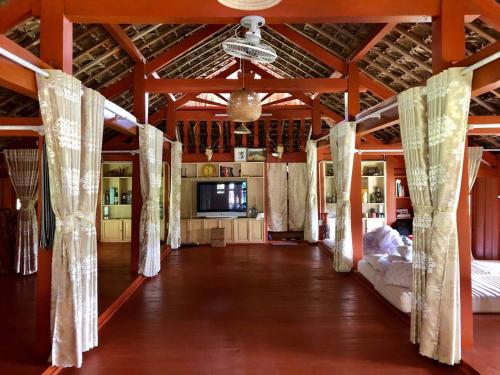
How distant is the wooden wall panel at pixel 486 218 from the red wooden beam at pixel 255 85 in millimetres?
4668

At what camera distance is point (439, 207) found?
3.03m

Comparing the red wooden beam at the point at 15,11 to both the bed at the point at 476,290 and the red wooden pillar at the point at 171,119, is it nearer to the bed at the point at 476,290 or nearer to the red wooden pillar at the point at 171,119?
the bed at the point at 476,290

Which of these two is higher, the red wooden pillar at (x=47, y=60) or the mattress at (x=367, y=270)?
the red wooden pillar at (x=47, y=60)

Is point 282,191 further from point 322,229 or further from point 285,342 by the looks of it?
point 285,342

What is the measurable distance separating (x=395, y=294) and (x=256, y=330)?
171cm

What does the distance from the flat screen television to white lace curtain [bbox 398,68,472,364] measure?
683 cm

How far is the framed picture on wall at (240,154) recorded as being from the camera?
9898 millimetres

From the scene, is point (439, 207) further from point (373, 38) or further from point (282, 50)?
point (282, 50)

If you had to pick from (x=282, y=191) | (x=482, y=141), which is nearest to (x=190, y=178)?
(x=282, y=191)

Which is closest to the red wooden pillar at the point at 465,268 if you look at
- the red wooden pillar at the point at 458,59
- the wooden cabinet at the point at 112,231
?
the red wooden pillar at the point at 458,59

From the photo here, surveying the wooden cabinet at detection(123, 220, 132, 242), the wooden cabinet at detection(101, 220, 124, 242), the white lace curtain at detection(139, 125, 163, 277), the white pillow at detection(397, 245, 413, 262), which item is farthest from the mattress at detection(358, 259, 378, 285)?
the wooden cabinet at detection(101, 220, 124, 242)

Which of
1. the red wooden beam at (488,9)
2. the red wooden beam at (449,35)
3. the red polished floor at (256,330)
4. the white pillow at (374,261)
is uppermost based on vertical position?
the red wooden beam at (488,9)

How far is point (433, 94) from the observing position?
3.04 metres

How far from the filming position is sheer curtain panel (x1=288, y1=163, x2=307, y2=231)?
10266mm
